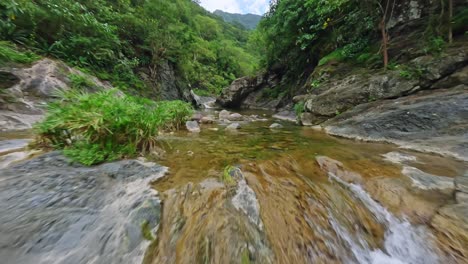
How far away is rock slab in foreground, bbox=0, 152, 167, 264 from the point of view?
117 cm

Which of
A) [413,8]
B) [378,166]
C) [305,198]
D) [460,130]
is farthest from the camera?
[413,8]

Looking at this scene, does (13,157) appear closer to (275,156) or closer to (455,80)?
(275,156)

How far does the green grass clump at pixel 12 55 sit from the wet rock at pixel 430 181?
24.9ft

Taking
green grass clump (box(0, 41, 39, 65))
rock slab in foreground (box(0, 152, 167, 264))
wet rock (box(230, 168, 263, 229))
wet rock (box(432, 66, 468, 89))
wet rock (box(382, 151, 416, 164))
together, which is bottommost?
wet rock (box(382, 151, 416, 164))

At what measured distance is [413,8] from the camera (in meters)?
6.85

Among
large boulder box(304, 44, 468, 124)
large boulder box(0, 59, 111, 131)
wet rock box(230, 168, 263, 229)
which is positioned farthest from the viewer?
large boulder box(304, 44, 468, 124)

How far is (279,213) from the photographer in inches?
70.7

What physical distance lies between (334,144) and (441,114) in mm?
2029

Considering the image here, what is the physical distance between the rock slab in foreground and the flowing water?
1cm

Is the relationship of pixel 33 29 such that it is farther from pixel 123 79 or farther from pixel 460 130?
pixel 460 130

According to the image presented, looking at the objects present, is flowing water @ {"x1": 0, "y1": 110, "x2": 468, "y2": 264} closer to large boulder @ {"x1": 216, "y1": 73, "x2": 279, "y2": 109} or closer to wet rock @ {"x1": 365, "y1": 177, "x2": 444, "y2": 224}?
wet rock @ {"x1": 365, "y1": 177, "x2": 444, "y2": 224}

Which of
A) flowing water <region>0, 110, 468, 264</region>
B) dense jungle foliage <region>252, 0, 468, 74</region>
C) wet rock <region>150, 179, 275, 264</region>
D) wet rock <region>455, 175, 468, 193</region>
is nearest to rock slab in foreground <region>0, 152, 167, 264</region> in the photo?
flowing water <region>0, 110, 468, 264</region>

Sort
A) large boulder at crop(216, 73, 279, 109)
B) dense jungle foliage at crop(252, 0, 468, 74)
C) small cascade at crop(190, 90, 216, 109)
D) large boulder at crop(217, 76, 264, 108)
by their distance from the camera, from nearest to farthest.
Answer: dense jungle foliage at crop(252, 0, 468, 74) < small cascade at crop(190, 90, 216, 109) < large boulder at crop(216, 73, 279, 109) < large boulder at crop(217, 76, 264, 108)

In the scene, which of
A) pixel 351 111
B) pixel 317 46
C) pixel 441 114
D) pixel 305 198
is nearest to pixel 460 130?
pixel 441 114
